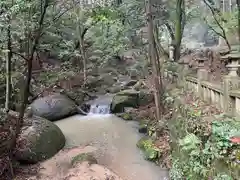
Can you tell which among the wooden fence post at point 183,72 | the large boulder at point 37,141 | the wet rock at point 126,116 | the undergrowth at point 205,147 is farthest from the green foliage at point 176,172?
the wet rock at point 126,116

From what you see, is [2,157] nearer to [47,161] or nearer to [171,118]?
[47,161]

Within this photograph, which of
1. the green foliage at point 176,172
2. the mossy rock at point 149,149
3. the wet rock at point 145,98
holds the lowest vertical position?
the mossy rock at point 149,149

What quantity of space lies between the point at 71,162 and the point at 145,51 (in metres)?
10.5

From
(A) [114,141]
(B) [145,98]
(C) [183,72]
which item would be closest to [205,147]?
(A) [114,141]

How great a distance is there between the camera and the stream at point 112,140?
8.09 metres

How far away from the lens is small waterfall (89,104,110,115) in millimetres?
15782

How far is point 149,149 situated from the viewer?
29.6ft

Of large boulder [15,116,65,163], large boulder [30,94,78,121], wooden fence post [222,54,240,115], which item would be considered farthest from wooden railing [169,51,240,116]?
large boulder [30,94,78,121]

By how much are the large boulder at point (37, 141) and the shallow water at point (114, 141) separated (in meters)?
0.80

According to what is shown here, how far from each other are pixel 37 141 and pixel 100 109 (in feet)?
23.3

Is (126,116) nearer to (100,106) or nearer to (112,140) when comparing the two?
(100,106)

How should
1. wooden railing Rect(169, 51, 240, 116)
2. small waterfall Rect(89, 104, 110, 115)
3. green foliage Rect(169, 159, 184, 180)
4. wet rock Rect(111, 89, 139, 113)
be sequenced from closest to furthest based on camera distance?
1. wooden railing Rect(169, 51, 240, 116)
2. green foliage Rect(169, 159, 184, 180)
3. wet rock Rect(111, 89, 139, 113)
4. small waterfall Rect(89, 104, 110, 115)

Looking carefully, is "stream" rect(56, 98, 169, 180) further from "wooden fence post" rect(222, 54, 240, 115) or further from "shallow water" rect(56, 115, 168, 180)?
"wooden fence post" rect(222, 54, 240, 115)

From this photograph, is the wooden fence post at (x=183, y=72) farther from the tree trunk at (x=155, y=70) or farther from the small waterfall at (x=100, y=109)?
the small waterfall at (x=100, y=109)
